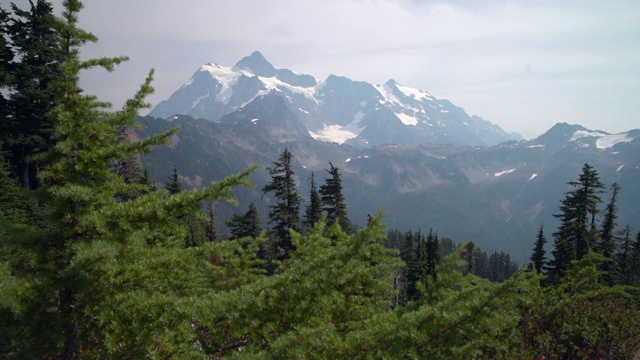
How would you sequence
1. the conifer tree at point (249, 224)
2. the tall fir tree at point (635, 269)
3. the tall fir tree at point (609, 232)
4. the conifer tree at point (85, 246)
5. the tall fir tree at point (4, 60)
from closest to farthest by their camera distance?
the conifer tree at point (85, 246) < the tall fir tree at point (4, 60) < the tall fir tree at point (609, 232) < the tall fir tree at point (635, 269) < the conifer tree at point (249, 224)

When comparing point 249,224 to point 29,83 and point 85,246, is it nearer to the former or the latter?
point 29,83

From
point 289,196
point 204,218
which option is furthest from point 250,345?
point 289,196

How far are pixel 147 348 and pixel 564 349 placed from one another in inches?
283

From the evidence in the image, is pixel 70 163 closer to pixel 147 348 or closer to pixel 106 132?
pixel 106 132

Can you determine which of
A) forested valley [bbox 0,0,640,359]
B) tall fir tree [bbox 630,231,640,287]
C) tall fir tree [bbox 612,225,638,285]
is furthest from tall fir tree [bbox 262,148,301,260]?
tall fir tree [bbox 630,231,640,287]

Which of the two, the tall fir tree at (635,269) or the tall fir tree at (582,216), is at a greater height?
the tall fir tree at (582,216)

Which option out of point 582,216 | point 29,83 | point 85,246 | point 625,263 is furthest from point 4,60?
point 625,263

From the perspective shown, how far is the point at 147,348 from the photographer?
417cm

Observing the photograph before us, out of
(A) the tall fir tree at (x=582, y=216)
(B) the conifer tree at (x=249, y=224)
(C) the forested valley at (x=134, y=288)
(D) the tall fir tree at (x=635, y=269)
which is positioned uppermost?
(C) the forested valley at (x=134, y=288)

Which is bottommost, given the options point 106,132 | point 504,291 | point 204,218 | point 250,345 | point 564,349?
point 564,349

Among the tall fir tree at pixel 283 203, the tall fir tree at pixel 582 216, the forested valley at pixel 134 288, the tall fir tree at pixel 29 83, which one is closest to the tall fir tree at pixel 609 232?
the tall fir tree at pixel 582 216

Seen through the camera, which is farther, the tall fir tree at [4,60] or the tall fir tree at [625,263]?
the tall fir tree at [625,263]

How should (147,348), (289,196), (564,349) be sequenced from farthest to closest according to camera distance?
(289,196)
(564,349)
(147,348)

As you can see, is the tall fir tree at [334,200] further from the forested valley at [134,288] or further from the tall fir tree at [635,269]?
the tall fir tree at [635,269]
